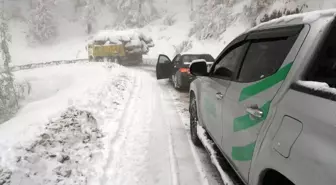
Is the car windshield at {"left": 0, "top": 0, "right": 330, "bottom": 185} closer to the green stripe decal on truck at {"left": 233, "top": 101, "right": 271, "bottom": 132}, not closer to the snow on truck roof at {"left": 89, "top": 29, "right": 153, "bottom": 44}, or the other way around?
the green stripe decal on truck at {"left": 233, "top": 101, "right": 271, "bottom": 132}

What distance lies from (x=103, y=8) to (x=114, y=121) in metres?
Answer: 58.9

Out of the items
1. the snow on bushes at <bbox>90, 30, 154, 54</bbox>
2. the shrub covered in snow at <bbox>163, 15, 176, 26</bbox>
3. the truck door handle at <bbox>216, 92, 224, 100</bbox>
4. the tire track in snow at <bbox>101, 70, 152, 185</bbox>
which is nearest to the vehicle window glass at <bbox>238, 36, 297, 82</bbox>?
the truck door handle at <bbox>216, 92, 224, 100</bbox>

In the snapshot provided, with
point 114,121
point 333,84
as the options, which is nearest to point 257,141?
point 333,84

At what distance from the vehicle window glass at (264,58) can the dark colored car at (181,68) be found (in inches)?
260

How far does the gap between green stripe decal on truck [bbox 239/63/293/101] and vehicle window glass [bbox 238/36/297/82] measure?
0.07 meters

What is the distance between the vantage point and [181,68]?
36.4ft

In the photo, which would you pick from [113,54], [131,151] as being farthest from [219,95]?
[113,54]

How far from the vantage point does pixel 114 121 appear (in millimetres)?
6840

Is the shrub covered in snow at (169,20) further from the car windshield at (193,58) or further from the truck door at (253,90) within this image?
the truck door at (253,90)

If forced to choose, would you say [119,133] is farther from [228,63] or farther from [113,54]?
[113,54]

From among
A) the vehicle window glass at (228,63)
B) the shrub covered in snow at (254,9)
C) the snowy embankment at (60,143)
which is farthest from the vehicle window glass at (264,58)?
the shrub covered in snow at (254,9)

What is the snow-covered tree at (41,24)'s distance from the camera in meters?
51.8

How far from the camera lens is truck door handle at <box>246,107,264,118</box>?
2.24 meters

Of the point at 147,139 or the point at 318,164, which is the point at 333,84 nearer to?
the point at 318,164
